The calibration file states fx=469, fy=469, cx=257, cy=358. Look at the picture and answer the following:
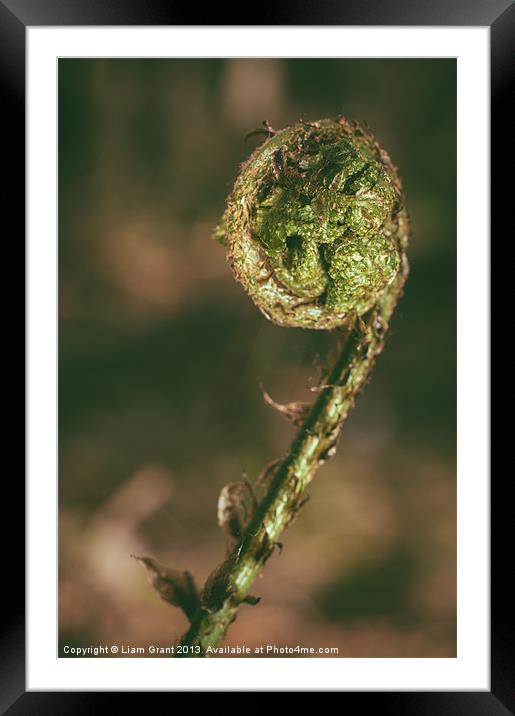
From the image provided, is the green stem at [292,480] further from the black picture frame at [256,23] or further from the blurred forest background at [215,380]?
the black picture frame at [256,23]

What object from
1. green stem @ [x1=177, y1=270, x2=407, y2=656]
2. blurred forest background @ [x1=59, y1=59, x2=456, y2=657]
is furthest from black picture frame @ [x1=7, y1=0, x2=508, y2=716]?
green stem @ [x1=177, y1=270, x2=407, y2=656]

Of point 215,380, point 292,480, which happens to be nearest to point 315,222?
point 215,380

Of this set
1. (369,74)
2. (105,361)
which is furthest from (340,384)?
(369,74)

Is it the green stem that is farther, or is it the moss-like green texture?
the green stem

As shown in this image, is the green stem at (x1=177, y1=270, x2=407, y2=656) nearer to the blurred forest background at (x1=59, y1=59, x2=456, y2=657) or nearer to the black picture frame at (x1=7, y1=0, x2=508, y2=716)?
the blurred forest background at (x1=59, y1=59, x2=456, y2=657)

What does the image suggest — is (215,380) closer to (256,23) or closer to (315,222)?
(315,222)
